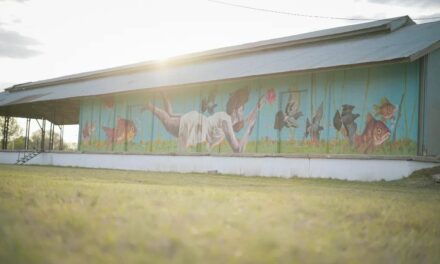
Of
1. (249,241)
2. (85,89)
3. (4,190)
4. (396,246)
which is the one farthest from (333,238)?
(85,89)

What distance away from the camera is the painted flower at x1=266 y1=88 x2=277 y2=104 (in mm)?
19484

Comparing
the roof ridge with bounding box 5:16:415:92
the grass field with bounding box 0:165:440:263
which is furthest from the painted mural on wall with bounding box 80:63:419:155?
the grass field with bounding box 0:165:440:263

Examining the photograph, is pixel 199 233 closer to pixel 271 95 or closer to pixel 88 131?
pixel 271 95

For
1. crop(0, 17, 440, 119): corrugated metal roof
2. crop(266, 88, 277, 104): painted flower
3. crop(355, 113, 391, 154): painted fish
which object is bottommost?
crop(355, 113, 391, 154): painted fish

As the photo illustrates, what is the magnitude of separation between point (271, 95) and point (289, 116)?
1274mm

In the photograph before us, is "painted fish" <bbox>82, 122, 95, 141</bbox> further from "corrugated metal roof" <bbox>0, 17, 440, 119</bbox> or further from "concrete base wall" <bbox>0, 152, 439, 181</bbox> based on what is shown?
"corrugated metal roof" <bbox>0, 17, 440, 119</bbox>

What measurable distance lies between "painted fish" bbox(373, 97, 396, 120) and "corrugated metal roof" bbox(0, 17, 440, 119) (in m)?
1.69

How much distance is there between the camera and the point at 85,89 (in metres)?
28.3

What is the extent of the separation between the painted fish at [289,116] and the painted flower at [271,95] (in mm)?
625

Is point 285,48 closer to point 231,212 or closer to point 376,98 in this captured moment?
point 376,98

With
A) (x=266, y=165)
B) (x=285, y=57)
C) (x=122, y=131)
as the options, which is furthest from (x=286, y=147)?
(x=122, y=131)

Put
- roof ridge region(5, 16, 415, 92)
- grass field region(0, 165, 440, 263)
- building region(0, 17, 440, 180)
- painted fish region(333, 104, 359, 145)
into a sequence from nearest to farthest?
grass field region(0, 165, 440, 263) < building region(0, 17, 440, 180) < painted fish region(333, 104, 359, 145) < roof ridge region(5, 16, 415, 92)

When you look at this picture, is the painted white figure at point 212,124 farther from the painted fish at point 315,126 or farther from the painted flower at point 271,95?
the painted fish at point 315,126

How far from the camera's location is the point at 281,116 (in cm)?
1909
